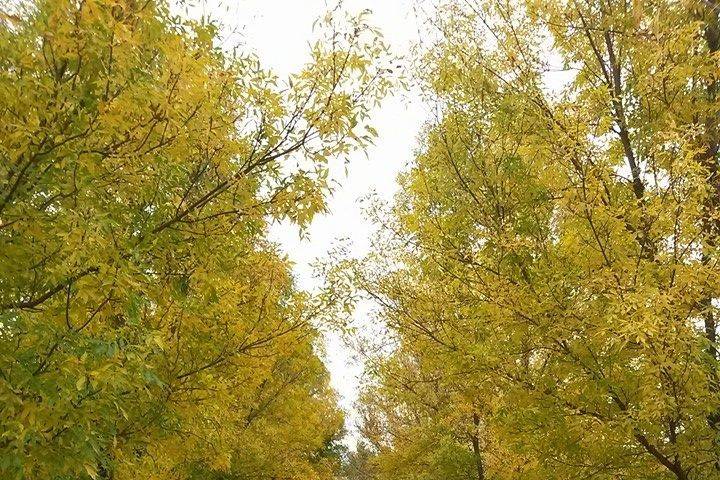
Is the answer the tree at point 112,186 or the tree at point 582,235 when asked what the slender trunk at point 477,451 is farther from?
the tree at point 112,186

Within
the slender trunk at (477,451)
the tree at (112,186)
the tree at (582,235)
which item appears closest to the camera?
the tree at (112,186)

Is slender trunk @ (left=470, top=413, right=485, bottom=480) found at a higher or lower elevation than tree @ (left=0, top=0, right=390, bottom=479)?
higher

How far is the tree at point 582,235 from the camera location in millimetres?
4070

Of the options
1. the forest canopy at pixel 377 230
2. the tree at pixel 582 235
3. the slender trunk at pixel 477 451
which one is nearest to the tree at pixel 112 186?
the forest canopy at pixel 377 230

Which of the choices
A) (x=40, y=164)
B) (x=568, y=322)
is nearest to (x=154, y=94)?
(x=40, y=164)

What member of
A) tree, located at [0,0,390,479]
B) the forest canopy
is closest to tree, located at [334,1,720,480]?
the forest canopy

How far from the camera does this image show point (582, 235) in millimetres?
4863

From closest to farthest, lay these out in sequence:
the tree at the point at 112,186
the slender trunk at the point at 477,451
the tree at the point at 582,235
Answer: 1. the tree at the point at 112,186
2. the tree at the point at 582,235
3. the slender trunk at the point at 477,451

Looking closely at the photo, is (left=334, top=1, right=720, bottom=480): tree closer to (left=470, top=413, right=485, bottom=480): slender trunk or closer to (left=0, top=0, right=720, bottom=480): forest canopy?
(left=0, top=0, right=720, bottom=480): forest canopy

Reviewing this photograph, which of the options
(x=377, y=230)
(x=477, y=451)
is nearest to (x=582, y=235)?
(x=377, y=230)

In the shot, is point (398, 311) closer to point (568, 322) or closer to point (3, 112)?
point (568, 322)

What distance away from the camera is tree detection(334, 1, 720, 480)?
4.07m

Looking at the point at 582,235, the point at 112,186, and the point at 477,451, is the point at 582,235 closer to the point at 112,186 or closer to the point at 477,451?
the point at 112,186

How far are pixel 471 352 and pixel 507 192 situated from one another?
72.4 inches
